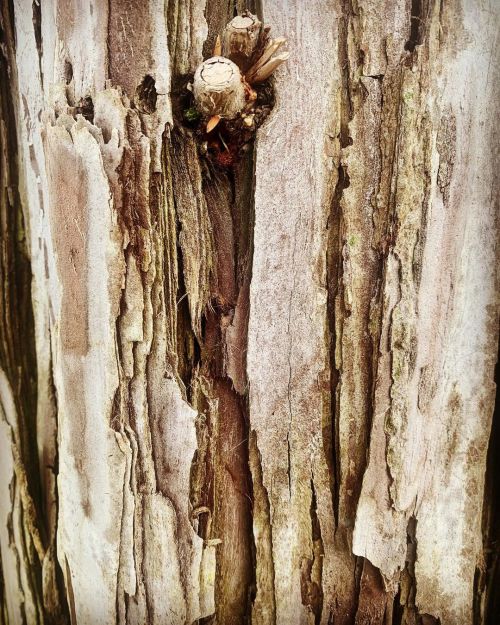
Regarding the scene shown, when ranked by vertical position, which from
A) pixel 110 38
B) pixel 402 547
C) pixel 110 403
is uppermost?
pixel 110 38

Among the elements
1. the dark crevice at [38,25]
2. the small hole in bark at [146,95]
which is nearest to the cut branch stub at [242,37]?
the small hole in bark at [146,95]

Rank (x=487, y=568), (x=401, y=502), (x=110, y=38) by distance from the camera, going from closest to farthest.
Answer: (x=110, y=38) < (x=401, y=502) < (x=487, y=568)

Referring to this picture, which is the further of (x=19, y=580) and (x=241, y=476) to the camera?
(x=19, y=580)

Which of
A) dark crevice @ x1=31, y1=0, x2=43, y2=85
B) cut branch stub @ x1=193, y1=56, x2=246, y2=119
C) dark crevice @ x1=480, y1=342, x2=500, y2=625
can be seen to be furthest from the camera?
dark crevice @ x1=480, y1=342, x2=500, y2=625

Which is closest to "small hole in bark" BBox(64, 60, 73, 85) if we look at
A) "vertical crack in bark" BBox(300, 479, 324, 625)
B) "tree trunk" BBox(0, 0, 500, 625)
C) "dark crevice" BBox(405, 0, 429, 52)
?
"tree trunk" BBox(0, 0, 500, 625)

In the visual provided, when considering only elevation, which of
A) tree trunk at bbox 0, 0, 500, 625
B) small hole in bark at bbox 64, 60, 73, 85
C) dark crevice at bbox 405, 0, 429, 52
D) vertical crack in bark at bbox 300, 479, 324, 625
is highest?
dark crevice at bbox 405, 0, 429, 52

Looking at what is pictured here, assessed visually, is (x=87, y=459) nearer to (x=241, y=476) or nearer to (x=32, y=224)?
(x=241, y=476)

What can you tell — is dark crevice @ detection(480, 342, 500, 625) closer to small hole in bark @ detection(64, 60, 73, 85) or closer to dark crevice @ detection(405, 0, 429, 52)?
dark crevice @ detection(405, 0, 429, 52)

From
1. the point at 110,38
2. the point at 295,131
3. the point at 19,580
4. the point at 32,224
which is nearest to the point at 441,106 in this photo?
the point at 295,131
